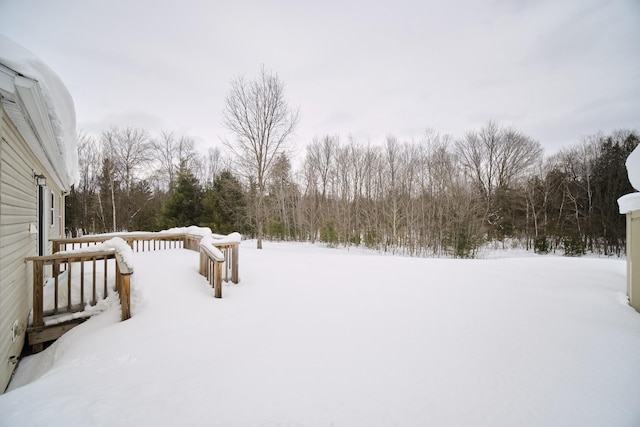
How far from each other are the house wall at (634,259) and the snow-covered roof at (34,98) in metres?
7.63

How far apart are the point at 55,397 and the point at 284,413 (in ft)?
5.72

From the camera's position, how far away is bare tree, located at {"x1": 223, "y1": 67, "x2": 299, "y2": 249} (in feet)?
42.0

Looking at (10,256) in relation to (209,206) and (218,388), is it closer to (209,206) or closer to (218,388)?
(218,388)

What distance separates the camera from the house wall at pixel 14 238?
2.63 meters

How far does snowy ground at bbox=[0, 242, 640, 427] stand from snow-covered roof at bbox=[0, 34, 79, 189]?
249 cm

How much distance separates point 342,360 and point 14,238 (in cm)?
448

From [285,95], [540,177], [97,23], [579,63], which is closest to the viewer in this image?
[97,23]

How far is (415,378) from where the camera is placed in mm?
2223

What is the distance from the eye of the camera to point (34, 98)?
2.36 meters

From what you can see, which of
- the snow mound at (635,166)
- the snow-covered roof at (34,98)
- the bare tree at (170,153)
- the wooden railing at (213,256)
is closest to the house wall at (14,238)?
the snow-covered roof at (34,98)

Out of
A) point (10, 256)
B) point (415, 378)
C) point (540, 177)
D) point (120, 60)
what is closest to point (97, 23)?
point (120, 60)

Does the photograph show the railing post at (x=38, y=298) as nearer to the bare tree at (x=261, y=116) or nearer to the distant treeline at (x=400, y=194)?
the bare tree at (x=261, y=116)

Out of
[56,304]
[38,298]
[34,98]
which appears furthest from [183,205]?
[34,98]

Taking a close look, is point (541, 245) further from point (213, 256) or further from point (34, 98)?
point (34, 98)
